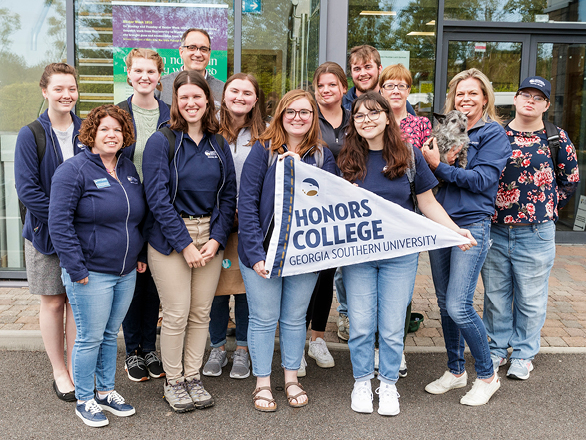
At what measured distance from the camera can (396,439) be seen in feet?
11.2

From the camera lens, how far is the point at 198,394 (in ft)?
12.5

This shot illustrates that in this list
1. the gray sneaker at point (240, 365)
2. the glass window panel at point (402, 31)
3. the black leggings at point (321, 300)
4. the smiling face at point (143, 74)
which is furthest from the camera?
the glass window panel at point (402, 31)

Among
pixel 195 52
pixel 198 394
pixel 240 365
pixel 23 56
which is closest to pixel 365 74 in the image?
pixel 195 52

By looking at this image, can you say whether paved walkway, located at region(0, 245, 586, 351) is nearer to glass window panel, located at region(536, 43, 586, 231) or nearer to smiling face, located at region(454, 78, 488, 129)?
smiling face, located at region(454, 78, 488, 129)

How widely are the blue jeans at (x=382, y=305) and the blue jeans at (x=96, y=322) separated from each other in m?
1.53

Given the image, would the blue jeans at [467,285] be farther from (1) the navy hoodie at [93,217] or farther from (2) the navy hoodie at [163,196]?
(1) the navy hoodie at [93,217]

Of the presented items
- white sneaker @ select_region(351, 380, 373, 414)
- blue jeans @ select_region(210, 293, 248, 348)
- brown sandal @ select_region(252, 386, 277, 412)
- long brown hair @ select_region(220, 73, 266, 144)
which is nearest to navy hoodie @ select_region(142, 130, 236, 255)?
long brown hair @ select_region(220, 73, 266, 144)

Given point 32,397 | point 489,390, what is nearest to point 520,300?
point 489,390

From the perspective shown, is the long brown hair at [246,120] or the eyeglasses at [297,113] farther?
the long brown hair at [246,120]

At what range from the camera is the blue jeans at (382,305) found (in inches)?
144

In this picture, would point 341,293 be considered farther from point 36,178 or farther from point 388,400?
point 36,178

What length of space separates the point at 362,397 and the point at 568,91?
7.56 m

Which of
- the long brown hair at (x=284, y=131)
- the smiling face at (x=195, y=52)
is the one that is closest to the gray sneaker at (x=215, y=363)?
the long brown hair at (x=284, y=131)

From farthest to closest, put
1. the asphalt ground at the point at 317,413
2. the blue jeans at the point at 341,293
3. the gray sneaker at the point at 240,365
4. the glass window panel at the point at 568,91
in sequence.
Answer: the glass window panel at the point at 568,91, the blue jeans at the point at 341,293, the gray sneaker at the point at 240,365, the asphalt ground at the point at 317,413
